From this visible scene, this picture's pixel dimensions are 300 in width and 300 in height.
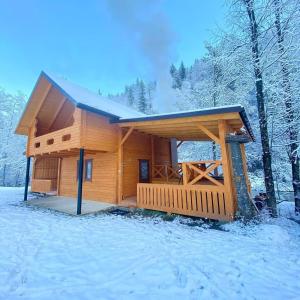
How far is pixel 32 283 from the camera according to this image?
9.30 ft

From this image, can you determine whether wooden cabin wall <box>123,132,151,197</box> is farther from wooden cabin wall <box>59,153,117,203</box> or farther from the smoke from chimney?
the smoke from chimney

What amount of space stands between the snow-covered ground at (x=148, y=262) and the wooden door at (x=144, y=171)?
17.5 ft

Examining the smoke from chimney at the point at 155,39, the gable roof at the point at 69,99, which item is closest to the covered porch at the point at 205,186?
the gable roof at the point at 69,99

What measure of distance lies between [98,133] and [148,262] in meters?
6.54

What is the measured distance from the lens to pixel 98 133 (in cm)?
888

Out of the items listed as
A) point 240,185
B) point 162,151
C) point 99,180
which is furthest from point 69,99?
point 240,185

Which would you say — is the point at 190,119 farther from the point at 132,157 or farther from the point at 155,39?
the point at 155,39

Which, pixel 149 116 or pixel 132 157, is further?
pixel 132 157

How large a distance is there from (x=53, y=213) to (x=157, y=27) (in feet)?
95.6

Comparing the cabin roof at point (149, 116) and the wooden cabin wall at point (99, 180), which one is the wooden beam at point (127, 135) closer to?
the cabin roof at point (149, 116)

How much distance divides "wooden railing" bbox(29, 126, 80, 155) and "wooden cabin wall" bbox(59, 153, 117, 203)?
1.96 meters

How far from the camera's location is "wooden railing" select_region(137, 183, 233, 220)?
6246 millimetres

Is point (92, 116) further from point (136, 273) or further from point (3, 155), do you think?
point (3, 155)

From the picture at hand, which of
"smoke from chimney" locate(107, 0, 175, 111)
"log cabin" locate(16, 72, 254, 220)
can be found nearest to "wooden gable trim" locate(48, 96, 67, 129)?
"log cabin" locate(16, 72, 254, 220)
